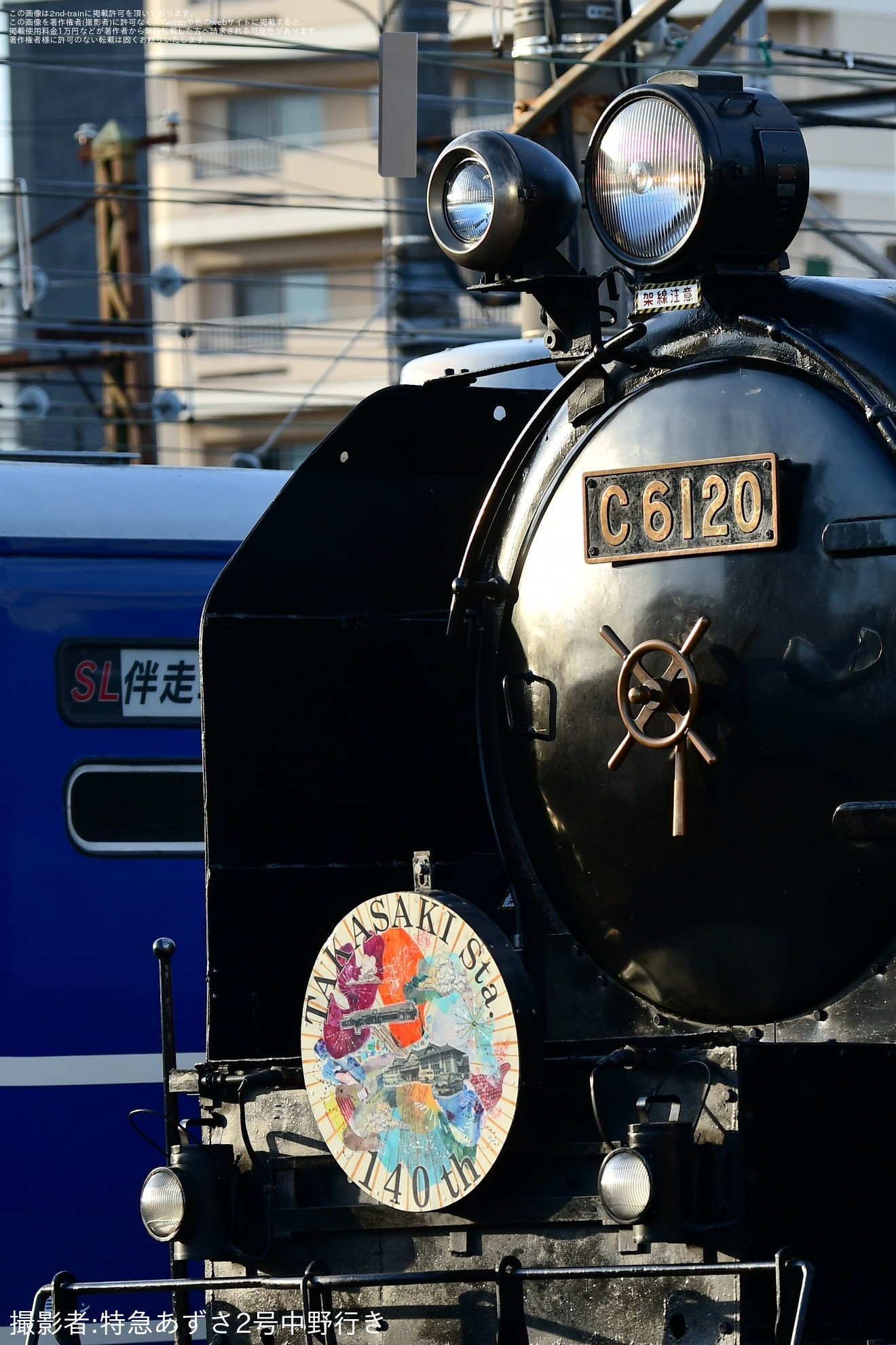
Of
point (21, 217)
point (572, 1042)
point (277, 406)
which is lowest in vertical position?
point (572, 1042)

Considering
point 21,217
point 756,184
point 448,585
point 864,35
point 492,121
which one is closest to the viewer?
point 756,184

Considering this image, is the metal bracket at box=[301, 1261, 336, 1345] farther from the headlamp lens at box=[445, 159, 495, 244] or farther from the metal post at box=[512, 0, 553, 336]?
the metal post at box=[512, 0, 553, 336]

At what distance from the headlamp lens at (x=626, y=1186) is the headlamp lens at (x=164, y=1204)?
1.00 metres

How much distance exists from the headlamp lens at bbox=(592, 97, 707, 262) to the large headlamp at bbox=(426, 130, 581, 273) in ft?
0.72

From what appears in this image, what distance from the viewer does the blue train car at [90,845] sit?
619cm

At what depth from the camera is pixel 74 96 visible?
3175cm

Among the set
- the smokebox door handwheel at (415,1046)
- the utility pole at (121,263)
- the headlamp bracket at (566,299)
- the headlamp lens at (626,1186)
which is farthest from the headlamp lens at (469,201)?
the utility pole at (121,263)

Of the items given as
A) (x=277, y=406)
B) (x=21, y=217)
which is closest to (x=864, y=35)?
(x=277, y=406)

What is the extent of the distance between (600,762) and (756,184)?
1.10 meters

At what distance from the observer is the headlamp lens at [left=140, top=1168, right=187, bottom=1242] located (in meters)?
4.14

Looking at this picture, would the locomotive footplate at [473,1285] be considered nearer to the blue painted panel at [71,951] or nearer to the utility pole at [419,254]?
the blue painted panel at [71,951]

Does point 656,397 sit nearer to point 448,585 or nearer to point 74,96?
point 448,585

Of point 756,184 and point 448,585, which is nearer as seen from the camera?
point 756,184

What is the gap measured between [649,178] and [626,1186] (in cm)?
183
